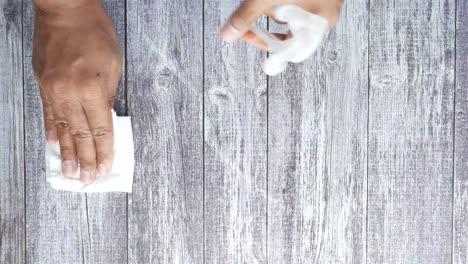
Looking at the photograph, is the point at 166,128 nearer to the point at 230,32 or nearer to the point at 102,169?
the point at 102,169

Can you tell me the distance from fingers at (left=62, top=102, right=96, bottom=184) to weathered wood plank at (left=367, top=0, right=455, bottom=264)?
0.53 m

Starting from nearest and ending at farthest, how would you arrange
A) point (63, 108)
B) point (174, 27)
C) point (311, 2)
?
point (311, 2) < point (63, 108) < point (174, 27)

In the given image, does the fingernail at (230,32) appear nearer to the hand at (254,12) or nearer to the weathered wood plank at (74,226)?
the hand at (254,12)

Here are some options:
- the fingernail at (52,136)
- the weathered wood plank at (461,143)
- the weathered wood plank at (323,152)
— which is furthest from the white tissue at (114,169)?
the weathered wood plank at (461,143)

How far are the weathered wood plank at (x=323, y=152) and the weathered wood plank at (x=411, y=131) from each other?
0.03 meters

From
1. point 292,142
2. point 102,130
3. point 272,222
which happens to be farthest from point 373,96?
point 102,130

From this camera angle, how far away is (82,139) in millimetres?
872

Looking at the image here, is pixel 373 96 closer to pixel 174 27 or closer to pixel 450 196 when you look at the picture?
pixel 450 196

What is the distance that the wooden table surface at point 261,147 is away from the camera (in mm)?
965

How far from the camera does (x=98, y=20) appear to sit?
0.87m

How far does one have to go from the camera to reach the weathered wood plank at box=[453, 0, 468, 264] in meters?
0.97

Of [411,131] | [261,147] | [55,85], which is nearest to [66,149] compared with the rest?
Answer: [55,85]

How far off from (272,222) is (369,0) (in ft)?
1.54

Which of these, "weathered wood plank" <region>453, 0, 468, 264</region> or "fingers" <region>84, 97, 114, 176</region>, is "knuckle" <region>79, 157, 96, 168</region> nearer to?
"fingers" <region>84, 97, 114, 176</region>
